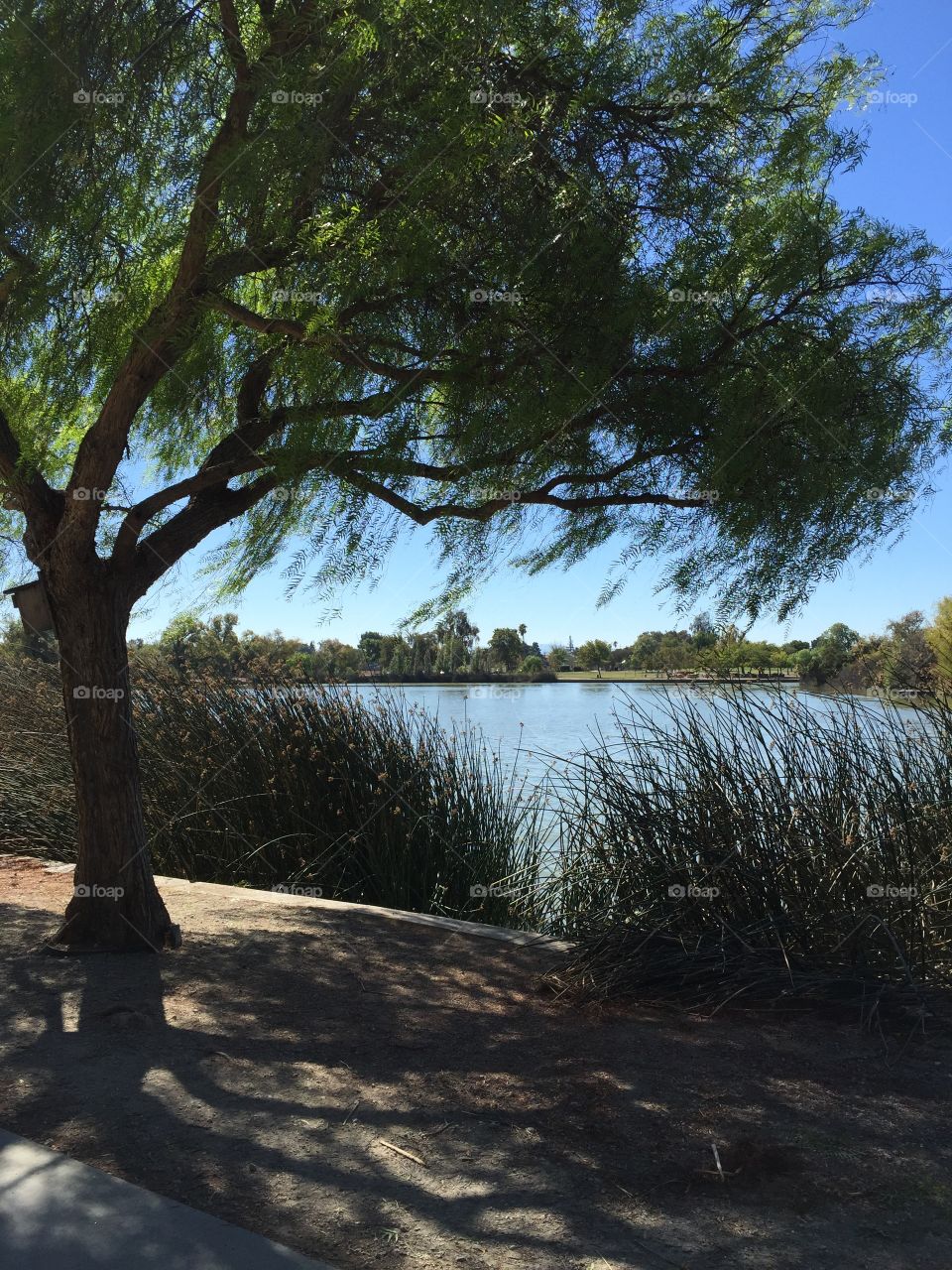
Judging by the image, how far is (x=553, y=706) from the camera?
13.4 metres

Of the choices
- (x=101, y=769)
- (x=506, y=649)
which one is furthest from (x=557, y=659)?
(x=101, y=769)

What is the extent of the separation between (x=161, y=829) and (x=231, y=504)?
417 centimetres

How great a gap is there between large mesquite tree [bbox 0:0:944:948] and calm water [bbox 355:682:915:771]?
161 centimetres

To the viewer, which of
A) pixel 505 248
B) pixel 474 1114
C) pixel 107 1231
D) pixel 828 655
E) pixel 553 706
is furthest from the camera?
pixel 553 706

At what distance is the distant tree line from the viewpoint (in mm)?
6828

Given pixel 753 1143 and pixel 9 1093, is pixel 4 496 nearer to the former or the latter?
pixel 9 1093

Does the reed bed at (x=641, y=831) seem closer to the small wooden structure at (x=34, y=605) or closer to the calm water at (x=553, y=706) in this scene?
the calm water at (x=553, y=706)

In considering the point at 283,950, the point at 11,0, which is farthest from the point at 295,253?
the point at 283,950

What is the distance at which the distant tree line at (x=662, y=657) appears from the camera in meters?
6.83

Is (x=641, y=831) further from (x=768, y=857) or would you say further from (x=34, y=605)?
(x=34, y=605)

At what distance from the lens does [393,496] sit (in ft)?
20.6

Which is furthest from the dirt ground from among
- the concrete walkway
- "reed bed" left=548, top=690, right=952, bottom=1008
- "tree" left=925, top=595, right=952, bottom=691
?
"tree" left=925, top=595, right=952, bottom=691

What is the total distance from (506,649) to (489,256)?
16.5ft

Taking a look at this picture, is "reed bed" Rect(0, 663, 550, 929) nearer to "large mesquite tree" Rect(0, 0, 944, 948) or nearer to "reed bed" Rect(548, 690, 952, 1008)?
"reed bed" Rect(548, 690, 952, 1008)
